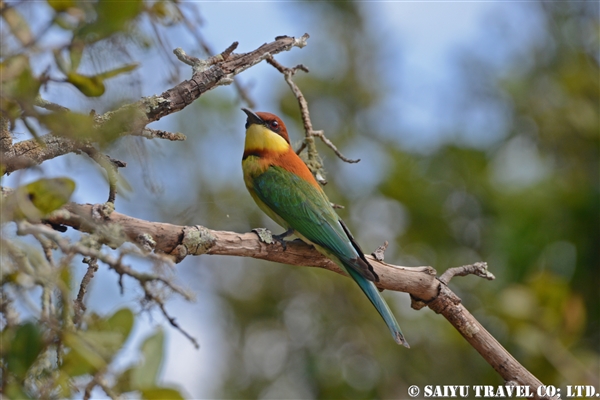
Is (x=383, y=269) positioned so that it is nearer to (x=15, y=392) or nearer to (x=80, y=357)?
(x=80, y=357)

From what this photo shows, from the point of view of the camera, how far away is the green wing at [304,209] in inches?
109

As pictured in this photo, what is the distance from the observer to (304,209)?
10.1 ft

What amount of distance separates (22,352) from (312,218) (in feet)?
6.46

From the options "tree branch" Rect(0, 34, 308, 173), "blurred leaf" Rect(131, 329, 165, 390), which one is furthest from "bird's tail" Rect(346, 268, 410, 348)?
"blurred leaf" Rect(131, 329, 165, 390)

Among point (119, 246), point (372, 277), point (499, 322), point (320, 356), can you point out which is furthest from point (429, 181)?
point (119, 246)

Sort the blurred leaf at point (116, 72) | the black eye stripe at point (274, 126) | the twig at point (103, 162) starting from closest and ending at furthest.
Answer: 1. the blurred leaf at point (116, 72)
2. the twig at point (103, 162)
3. the black eye stripe at point (274, 126)

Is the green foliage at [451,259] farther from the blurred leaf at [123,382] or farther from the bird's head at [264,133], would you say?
the blurred leaf at [123,382]

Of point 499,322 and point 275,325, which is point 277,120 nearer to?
point 275,325

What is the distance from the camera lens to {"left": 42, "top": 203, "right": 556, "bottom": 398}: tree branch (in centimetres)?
207

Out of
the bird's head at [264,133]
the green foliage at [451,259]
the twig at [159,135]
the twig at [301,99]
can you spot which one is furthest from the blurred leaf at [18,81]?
the green foliage at [451,259]

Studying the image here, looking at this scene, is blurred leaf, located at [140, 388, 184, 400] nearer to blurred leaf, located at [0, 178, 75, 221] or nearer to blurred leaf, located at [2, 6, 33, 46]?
blurred leaf, located at [0, 178, 75, 221]

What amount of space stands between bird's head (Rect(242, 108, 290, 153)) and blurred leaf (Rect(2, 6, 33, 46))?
218 centimetres

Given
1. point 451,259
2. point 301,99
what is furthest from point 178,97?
point 451,259

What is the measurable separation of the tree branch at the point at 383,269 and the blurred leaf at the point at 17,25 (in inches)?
33.4
